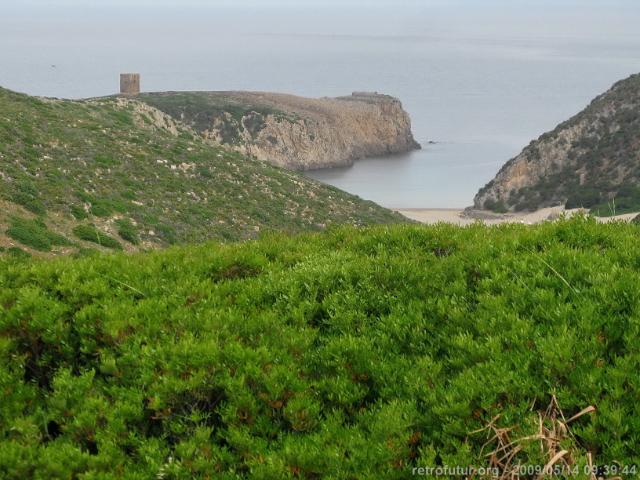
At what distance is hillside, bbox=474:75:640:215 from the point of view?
6781cm

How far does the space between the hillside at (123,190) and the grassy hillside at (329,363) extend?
1453 centimetres

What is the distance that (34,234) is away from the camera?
72.3ft

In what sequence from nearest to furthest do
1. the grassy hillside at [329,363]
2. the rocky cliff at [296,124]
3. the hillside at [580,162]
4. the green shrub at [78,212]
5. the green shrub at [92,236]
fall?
1. the grassy hillside at [329,363]
2. the green shrub at [92,236]
3. the green shrub at [78,212]
4. the hillside at [580,162]
5. the rocky cliff at [296,124]

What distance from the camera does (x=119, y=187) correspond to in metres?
32.2

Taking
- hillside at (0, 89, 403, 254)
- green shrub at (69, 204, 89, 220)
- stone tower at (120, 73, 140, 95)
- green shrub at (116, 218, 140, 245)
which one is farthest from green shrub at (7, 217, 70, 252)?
stone tower at (120, 73, 140, 95)

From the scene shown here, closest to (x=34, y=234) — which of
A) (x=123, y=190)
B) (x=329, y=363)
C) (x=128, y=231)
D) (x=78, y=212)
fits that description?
(x=78, y=212)

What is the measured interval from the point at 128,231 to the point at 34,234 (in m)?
5.04

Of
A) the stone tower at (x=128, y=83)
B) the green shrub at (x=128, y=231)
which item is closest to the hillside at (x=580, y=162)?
the green shrub at (x=128, y=231)

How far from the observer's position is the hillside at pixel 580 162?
6781 cm

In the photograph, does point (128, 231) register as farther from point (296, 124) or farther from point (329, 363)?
point (296, 124)

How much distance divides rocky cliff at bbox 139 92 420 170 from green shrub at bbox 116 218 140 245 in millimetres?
72283

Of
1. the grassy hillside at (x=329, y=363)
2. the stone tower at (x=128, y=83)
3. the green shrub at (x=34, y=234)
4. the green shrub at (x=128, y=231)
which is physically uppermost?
the stone tower at (x=128, y=83)

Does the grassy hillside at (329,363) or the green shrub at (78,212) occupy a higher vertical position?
the grassy hillside at (329,363)

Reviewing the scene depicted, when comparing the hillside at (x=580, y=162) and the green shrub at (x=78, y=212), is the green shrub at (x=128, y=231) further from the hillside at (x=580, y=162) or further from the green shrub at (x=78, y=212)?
the hillside at (x=580, y=162)
